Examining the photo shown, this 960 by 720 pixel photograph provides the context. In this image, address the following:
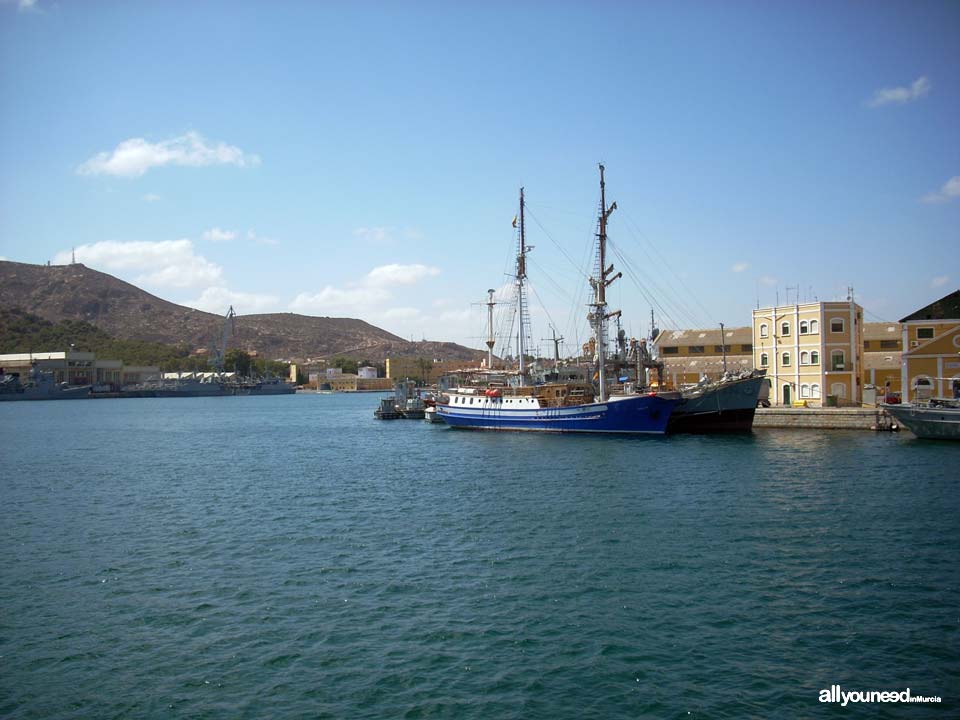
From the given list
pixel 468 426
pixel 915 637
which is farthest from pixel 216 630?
pixel 468 426

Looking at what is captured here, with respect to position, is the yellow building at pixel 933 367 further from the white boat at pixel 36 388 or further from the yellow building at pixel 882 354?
the white boat at pixel 36 388

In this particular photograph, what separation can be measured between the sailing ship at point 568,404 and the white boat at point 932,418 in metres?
12.4

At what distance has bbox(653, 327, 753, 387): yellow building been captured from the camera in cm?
6962

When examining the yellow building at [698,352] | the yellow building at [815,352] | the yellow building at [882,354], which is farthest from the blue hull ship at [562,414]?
the yellow building at [882,354]

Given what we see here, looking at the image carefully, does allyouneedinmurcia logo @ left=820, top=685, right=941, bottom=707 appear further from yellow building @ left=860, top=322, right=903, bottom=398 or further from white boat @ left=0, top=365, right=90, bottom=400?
white boat @ left=0, top=365, right=90, bottom=400

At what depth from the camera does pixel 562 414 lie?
49.3 m

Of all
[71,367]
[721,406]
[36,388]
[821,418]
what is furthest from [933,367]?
[71,367]

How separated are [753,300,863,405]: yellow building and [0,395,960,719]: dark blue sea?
2240 centimetres

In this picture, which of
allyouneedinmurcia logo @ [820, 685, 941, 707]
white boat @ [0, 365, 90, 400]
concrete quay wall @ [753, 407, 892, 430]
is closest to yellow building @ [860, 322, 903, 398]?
concrete quay wall @ [753, 407, 892, 430]

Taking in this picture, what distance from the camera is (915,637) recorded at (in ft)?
40.1

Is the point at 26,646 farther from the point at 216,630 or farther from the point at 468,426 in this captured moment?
the point at 468,426

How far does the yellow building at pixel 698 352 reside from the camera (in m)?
69.6

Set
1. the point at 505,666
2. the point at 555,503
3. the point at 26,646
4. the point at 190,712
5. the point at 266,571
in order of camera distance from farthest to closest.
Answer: the point at 555,503, the point at 266,571, the point at 26,646, the point at 505,666, the point at 190,712

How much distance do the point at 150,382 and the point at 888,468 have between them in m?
178
